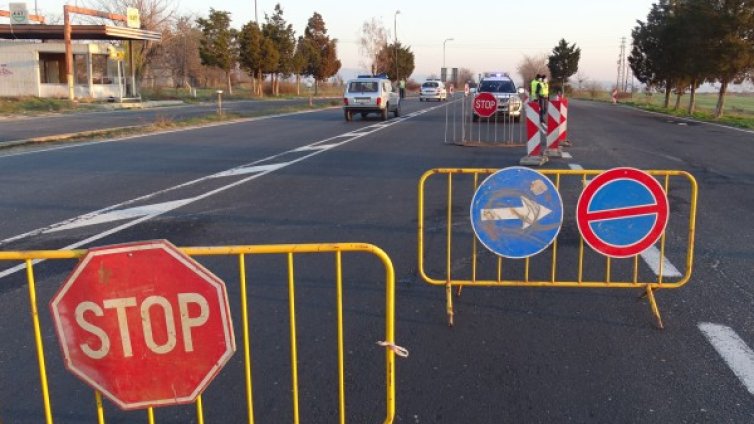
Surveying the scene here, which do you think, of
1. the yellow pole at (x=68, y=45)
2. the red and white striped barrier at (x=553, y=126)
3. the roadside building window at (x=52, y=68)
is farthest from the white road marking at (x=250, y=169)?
the roadside building window at (x=52, y=68)

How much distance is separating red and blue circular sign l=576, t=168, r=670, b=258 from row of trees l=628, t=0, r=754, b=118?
100 ft

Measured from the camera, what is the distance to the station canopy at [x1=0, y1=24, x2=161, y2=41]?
4331 cm

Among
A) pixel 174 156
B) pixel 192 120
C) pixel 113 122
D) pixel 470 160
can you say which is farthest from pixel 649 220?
pixel 113 122

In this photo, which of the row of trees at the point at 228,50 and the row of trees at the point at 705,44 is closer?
the row of trees at the point at 705,44

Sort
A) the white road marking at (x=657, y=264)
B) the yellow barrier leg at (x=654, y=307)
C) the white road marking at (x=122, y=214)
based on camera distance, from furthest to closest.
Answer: the white road marking at (x=122, y=214), the white road marking at (x=657, y=264), the yellow barrier leg at (x=654, y=307)

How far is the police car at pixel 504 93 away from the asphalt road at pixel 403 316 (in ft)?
51.2

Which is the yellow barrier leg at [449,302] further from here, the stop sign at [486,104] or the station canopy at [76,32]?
the station canopy at [76,32]

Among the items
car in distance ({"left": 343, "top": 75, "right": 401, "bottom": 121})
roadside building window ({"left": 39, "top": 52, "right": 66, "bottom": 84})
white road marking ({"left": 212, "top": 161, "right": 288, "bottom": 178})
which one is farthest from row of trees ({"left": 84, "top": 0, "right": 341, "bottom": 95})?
white road marking ({"left": 212, "top": 161, "right": 288, "bottom": 178})

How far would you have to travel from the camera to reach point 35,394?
12.5ft

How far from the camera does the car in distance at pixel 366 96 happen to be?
28.7 metres

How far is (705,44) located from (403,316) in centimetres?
3341

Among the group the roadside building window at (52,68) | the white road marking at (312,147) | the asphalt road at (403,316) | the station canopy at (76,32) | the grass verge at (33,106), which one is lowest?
the asphalt road at (403,316)

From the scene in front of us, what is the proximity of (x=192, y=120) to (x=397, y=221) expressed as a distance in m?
19.8

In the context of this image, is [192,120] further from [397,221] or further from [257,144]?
[397,221]
